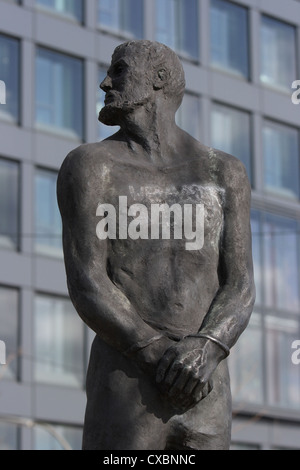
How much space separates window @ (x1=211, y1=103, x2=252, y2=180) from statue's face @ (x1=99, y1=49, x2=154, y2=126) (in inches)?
1238

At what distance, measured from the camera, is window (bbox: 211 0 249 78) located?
3991 centimetres

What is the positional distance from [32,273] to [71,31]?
5983mm

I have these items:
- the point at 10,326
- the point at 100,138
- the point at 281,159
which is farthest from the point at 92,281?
the point at 281,159

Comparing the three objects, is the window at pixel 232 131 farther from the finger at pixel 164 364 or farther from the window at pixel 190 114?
the finger at pixel 164 364

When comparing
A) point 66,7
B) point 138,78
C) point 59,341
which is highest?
point 66,7

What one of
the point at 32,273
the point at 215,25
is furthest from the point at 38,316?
the point at 215,25

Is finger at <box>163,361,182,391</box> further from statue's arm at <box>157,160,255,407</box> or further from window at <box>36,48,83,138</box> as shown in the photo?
window at <box>36,48,83,138</box>

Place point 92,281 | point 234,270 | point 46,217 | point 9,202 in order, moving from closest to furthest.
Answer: point 92,281 → point 234,270 → point 9,202 → point 46,217

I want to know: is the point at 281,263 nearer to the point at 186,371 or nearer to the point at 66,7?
the point at 66,7

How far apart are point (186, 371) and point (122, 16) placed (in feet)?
102

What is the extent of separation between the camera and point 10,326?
3475 centimetres

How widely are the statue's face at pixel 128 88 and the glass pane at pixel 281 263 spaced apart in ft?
104

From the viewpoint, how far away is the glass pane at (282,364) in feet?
129
